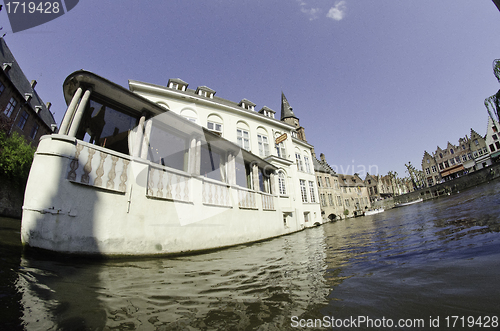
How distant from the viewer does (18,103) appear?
2661 centimetres

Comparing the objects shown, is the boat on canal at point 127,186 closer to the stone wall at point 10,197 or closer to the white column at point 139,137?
the white column at point 139,137

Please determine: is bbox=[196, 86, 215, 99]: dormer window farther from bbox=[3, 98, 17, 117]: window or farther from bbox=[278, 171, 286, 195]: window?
bbox=[3, 98, 17, 117]: window

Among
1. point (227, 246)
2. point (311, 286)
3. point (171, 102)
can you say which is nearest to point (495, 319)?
point (311, 286)

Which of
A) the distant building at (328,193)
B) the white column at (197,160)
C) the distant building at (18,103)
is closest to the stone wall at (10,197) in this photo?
the distant building at (18,103)

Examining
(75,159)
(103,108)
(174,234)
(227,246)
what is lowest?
(227,246)

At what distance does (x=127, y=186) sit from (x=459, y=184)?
6527 centimetres

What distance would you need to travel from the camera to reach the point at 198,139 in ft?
33.0

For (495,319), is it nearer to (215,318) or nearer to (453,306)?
(453,306)

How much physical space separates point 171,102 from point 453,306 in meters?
18.6

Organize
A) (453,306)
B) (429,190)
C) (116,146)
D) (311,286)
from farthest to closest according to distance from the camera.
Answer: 1. (429,190)
2. (116,146)
3. (311,286)
4. (453,306)

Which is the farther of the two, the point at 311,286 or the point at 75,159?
the point at 75,159

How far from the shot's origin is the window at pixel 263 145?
67.9 feet

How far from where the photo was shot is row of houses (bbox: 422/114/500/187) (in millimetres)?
49750

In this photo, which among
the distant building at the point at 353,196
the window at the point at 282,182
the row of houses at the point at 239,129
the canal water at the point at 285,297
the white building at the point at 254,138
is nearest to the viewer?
the canal water at the point at 285,297
